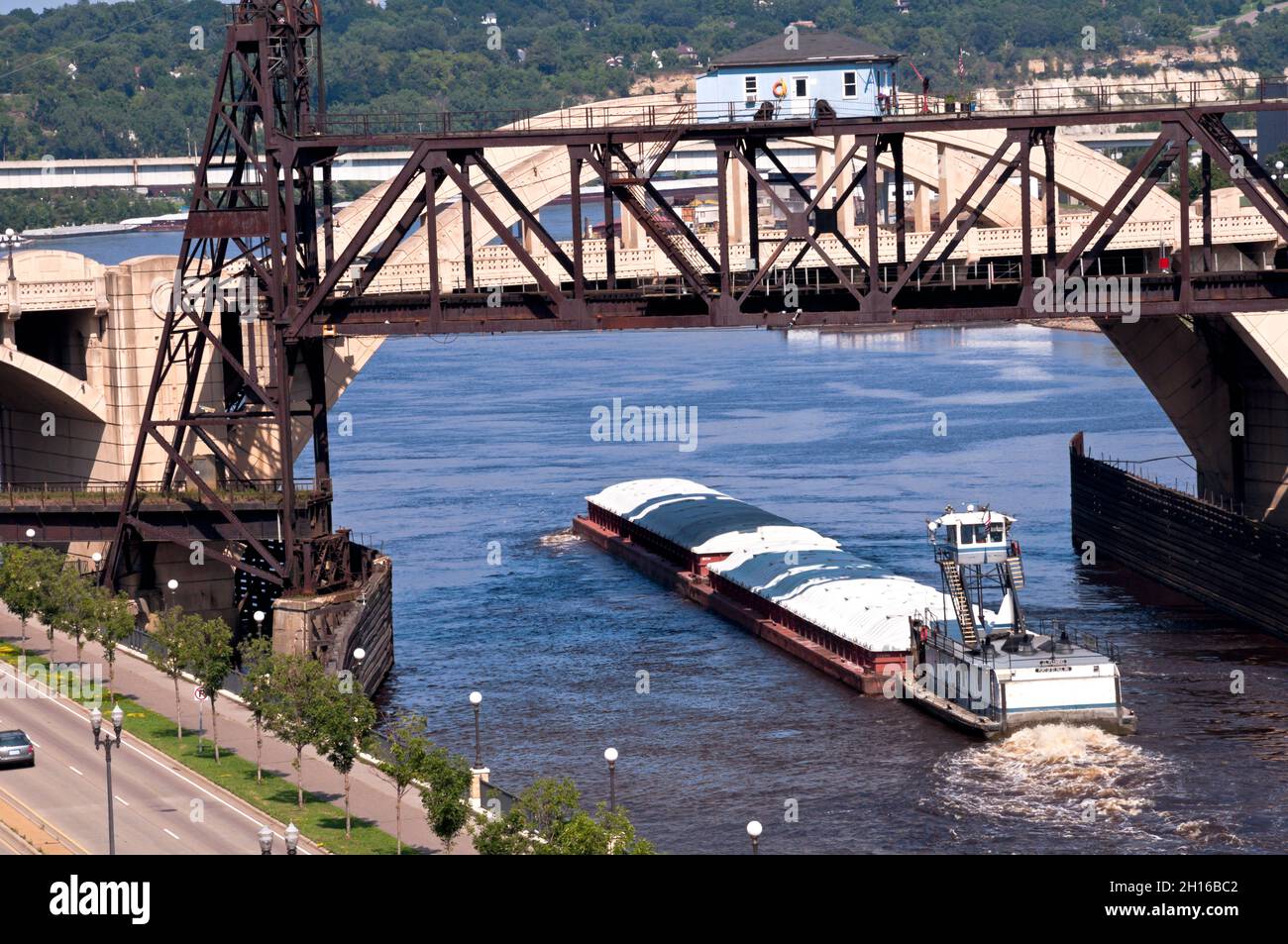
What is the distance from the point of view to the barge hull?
61188 millimetres

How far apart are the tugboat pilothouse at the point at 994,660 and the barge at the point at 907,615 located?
4cm

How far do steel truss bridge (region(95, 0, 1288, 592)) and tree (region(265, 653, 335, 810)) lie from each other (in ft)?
39.1

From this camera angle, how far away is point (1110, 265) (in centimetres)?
8031

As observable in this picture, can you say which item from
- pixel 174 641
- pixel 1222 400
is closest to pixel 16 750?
pixel 174 641

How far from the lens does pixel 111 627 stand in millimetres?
54250

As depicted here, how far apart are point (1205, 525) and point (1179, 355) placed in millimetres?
7138

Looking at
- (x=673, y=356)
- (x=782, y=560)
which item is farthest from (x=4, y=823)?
(x=673, y=356)

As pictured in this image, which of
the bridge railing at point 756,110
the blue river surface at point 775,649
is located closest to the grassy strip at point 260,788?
the blue river surface at point 775,649

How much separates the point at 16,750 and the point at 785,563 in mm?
35425

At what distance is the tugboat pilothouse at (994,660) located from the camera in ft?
175

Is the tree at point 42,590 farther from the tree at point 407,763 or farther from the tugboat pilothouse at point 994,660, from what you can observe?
the tugboat pilothouse at point 994,660

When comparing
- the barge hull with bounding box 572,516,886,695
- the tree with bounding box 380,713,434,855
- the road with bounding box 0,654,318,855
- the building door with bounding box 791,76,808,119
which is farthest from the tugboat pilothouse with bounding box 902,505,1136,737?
the building door with bounding box 791,76,808,119

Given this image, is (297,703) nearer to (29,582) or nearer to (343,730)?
(343,730)

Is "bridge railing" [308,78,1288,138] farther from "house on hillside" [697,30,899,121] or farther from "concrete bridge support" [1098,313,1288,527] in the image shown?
"concrete bridge support" [1098,313,1288,527]
